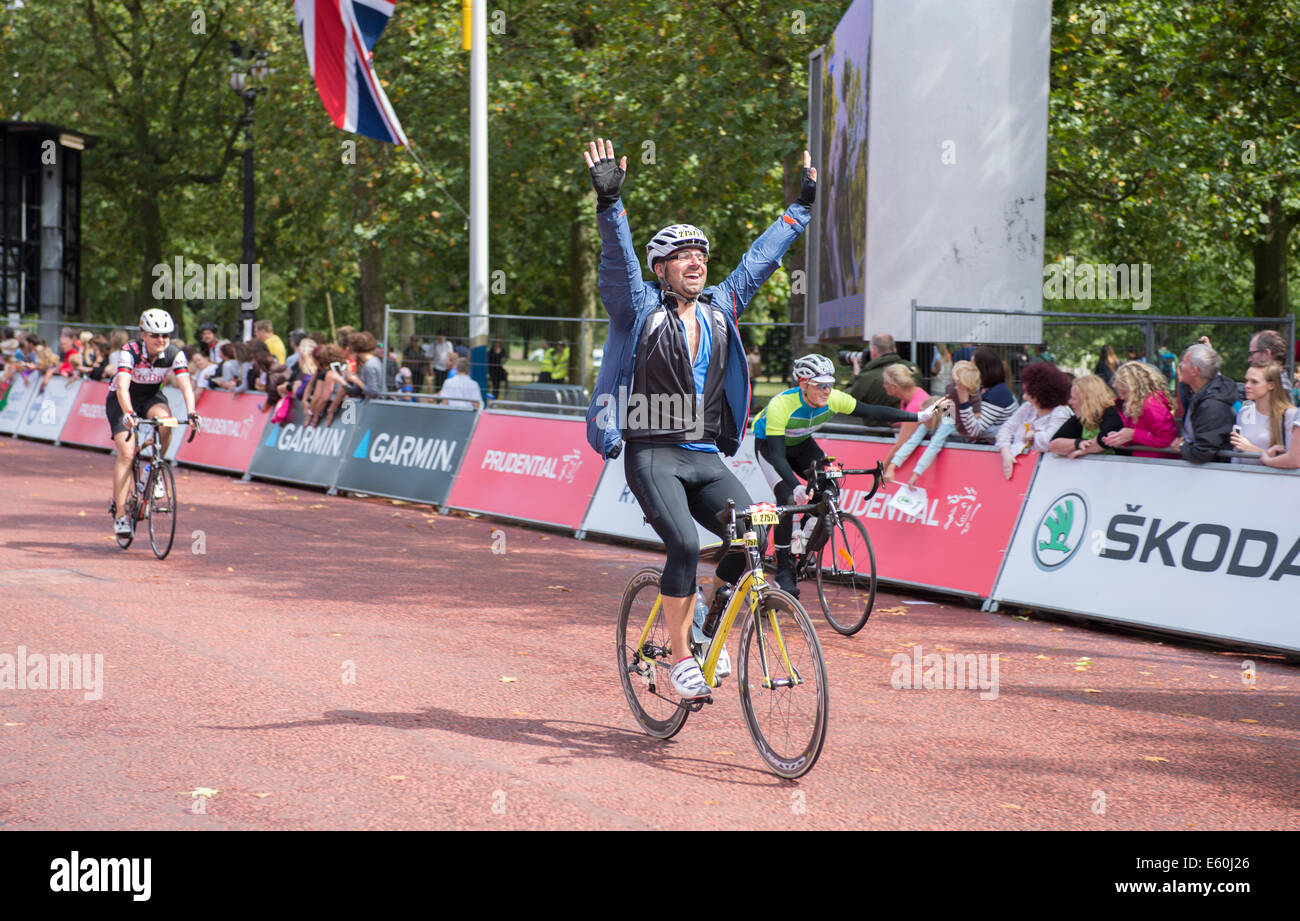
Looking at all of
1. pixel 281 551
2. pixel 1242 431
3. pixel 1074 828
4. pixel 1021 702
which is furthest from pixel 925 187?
pixel 1074 828

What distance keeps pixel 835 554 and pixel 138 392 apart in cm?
644

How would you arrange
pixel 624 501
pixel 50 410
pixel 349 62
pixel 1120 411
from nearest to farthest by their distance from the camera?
pixel 1120 411 → pixel 624 501 → pixel 349 62 → pixel 50 410

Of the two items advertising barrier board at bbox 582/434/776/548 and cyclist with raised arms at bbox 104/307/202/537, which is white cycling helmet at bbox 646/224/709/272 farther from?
cyclist with raised arms at bbox 104/307/202/537

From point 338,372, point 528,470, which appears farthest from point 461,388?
point 528,470

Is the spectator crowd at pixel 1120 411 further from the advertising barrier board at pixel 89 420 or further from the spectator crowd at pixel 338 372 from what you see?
the advertising barrier board at pixel 89 420

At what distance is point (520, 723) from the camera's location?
6.64 m

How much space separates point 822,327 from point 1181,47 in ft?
29.4

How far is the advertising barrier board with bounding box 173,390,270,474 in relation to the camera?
19.9 metres

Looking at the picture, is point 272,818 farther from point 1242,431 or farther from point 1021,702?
point 1242,431

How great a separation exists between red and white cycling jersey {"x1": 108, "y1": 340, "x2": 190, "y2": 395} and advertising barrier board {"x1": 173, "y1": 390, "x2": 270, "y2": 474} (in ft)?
24.2

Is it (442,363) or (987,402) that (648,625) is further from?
(442,363)

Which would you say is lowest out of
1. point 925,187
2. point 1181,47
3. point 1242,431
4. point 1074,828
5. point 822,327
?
point 1074,828

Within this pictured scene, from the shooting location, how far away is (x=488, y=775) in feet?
18.7

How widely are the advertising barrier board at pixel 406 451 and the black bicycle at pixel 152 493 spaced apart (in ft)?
14.2
